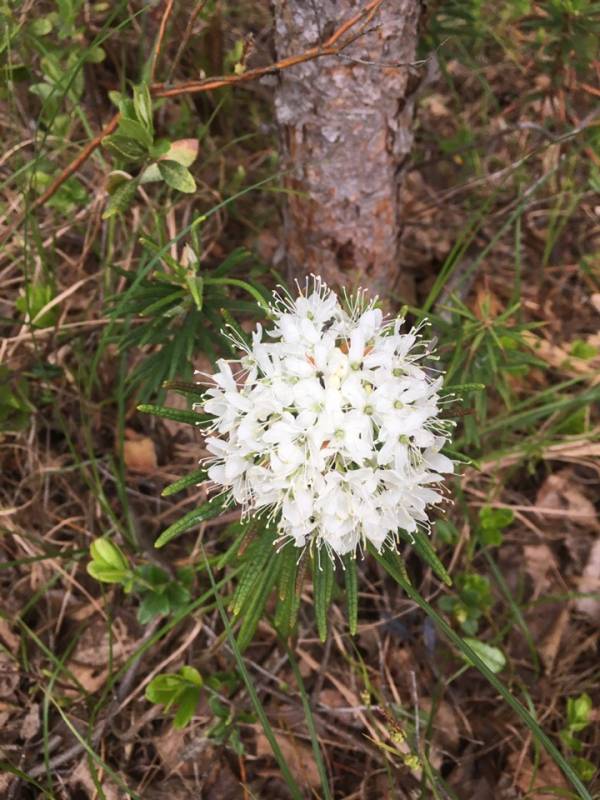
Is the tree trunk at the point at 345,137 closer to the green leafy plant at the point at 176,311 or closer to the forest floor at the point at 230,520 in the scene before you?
the forest floor at the point at 230,520

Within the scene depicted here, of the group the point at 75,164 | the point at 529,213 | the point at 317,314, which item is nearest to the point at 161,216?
the point at 75,164

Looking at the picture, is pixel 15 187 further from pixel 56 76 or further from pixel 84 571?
pixel 84 571

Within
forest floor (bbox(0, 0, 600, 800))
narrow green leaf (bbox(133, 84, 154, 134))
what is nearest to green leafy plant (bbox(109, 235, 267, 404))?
forest floor (bbox(0, 0, 600, 800))

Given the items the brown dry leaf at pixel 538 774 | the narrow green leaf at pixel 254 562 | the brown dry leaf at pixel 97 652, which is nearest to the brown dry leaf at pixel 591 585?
the brown dry leaf at pixel 538 774

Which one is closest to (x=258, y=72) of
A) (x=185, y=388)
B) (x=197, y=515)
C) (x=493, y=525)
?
(x=185, y=388)

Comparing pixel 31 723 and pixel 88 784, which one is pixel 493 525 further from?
pixel 31 723

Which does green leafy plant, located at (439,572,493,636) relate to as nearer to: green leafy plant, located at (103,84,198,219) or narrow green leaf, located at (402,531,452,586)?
narrow green leaf, located at (402,531,452,586)
